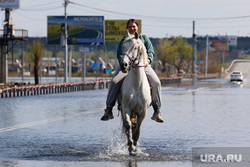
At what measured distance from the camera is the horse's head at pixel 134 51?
39.0 ft

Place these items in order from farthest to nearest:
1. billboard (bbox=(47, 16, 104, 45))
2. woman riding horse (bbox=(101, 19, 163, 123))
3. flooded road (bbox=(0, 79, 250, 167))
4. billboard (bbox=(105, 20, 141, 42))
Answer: billboard (bbox=(105, 20, 141, 42)) → billboard (bbox=(47, 16, 104, 45)) → woman riding horse (bbox=(101, 19, 163, 123)) → flooded road (bbox=(0, 79, 250, 167))

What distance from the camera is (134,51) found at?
1209 cm

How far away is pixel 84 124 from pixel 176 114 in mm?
5740

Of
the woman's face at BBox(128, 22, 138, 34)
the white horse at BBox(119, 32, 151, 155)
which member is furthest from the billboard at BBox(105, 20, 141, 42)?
the white horse at BBox(119, 32, 151, 155)

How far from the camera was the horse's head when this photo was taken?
11.9 metres

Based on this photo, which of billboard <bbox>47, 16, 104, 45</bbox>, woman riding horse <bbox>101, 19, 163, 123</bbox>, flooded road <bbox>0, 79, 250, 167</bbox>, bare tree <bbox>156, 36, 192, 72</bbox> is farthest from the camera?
bare tree <bbox>156, 36, 192, 72</bbox>

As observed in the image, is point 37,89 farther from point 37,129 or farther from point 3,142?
point 3,142

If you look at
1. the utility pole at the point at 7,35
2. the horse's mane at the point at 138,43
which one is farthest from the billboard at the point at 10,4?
the horse's mane at the point at 138,43

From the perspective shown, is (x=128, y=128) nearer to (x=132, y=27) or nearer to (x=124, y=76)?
(x=124, y=76)

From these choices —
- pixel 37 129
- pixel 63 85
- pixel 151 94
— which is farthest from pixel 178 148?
pixel 63 85

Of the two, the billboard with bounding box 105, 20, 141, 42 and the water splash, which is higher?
the billboard with bounding box 105, 20, 141, 42

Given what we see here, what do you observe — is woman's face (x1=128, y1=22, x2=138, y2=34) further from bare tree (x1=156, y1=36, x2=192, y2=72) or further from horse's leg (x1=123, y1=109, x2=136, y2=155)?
bare tree (x1=156, y1=36, x2=192, y2=72)

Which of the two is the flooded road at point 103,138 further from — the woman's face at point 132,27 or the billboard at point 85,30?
the billboard at point 85,30

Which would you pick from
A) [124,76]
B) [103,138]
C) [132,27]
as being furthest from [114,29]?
[124,76]
